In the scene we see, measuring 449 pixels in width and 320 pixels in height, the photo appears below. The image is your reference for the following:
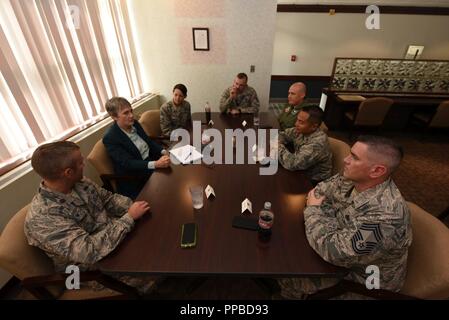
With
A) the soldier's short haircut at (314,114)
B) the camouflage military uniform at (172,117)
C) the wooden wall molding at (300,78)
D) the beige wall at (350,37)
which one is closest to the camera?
the soldier's short haircut at (314,114)

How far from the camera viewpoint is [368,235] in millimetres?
875

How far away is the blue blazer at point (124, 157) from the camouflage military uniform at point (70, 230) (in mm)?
563

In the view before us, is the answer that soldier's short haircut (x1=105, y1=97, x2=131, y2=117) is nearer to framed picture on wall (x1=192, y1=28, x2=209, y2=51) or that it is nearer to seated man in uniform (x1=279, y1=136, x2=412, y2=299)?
seated man in uniform (x1=279, y1=136, x2=412, y2=299)

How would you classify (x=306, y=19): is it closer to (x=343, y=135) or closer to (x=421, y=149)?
(x=343, y=135)

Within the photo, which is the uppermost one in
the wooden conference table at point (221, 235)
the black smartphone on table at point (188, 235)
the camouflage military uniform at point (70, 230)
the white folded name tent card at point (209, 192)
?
the camouflage military uniform at point (70, 230)

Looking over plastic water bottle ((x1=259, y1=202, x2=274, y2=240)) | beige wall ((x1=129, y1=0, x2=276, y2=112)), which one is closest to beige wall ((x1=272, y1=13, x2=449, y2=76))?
beige wall ((x1=129, y1=0, x2=276, y2=112))

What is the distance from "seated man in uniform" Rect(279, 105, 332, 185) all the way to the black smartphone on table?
0.87 metres

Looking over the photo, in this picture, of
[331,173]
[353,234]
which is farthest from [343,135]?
[353,234]

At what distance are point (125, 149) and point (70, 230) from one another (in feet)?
3.17

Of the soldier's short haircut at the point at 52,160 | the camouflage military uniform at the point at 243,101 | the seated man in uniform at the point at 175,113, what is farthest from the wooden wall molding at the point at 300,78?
the soldier's short haircut at the point at 52,160

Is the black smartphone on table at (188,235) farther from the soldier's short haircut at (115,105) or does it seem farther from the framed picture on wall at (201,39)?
the framed picture on wall at (201,39)

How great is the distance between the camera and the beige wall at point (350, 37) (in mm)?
5379

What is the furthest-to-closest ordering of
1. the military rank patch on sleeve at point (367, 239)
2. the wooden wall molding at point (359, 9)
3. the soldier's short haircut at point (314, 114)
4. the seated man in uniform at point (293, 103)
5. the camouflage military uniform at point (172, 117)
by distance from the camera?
1. the wooden wall molding at point (359, 9)
2. the camouflage military uniform at point (172, 117)
3. the seated man in uniform at point (293, 103)
4. the soldier's short haircut at point (314, 114)
5. the military rank patch on sleeve at point (367, 239)

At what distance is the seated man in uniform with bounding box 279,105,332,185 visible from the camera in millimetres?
1584
